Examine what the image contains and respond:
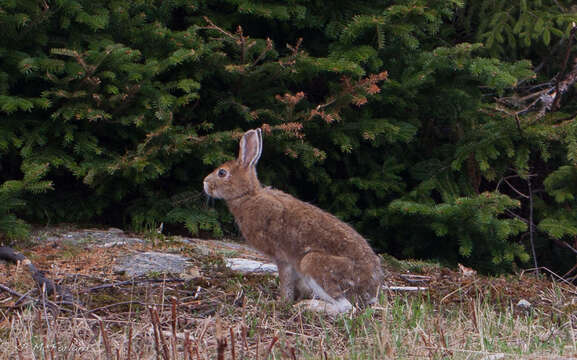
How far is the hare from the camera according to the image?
17.1 feet

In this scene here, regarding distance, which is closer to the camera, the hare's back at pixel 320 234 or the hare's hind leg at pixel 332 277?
the hare's hind leg at pixel 332 277

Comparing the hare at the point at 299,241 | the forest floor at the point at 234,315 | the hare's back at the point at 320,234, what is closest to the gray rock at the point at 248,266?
the forest floor at the point at 234,315

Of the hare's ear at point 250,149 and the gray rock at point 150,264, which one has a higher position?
the hare's ear at point 250,149

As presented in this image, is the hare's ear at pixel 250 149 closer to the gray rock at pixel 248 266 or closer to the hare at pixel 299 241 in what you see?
the hare at pixel 299 241

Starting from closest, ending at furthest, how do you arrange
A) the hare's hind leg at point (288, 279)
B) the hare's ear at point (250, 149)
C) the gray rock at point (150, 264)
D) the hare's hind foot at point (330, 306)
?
the hare's hind foot at point (330, 306)
the hare's hind leg at point (288, 279)
the gray rock at point (150, 264)
the hare's ear at point (250, 149)

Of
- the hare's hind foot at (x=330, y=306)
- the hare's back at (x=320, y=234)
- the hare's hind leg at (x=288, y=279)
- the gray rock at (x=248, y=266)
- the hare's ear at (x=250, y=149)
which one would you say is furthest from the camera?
the gray rock at (x=248, y=266)

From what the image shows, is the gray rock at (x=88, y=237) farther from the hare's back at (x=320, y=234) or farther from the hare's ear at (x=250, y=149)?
the hare's back at (x=320, y=234)

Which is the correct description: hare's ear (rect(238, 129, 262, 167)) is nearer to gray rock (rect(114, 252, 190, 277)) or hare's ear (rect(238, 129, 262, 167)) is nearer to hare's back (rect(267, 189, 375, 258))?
hare's back (rect(267, 189, 375, 258))

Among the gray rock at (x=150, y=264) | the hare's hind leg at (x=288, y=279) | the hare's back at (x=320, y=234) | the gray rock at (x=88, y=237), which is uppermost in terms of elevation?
the hare's back at (x=320, y=234)

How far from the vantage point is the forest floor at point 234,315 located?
3.88 metres

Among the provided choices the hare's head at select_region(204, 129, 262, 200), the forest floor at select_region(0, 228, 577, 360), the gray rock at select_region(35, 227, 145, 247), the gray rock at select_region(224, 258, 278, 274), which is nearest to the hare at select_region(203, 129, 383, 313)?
the hare's head at select_region(204, 129, 262, 200)

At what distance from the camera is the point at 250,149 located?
623cm

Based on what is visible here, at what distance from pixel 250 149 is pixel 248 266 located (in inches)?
44.7

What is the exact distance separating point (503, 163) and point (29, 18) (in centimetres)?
542
